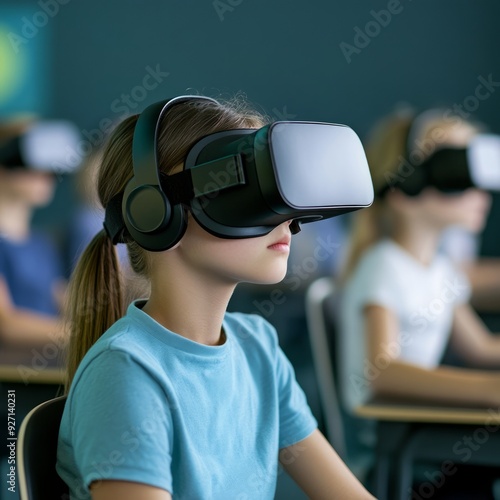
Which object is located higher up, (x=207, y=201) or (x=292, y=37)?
(x=207, y=201)

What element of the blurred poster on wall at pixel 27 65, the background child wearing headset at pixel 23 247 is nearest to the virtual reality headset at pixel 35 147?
the background child wearing headset at pixel 23 247

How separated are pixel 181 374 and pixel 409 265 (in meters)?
1.42

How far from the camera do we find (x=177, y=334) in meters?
1.06

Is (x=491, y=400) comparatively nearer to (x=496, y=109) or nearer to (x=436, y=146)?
(x=436, y=146)

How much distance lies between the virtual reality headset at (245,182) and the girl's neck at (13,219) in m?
2.39

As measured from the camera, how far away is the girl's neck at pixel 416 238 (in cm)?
238

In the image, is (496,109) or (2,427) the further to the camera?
(496,109)

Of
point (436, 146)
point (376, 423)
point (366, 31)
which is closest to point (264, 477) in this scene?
point (376, 423)

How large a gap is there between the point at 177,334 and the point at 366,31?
4.55 metres

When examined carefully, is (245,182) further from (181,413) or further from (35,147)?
(35,147)

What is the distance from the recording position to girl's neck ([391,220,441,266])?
238 cm

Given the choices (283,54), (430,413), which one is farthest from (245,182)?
(283,54)

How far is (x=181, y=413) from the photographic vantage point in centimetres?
100

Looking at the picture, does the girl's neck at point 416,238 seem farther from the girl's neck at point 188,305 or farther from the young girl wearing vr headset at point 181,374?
the girl's neck at point 188,305
